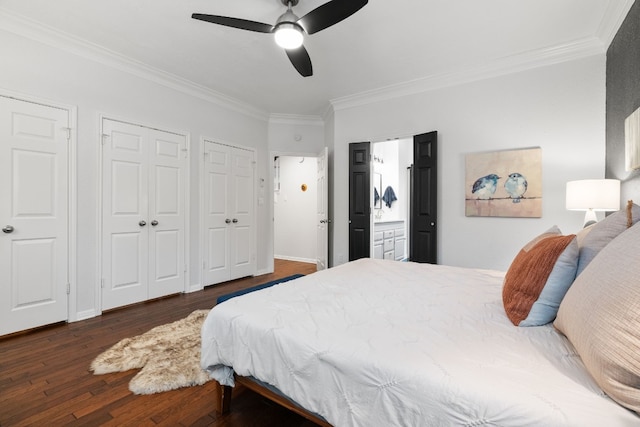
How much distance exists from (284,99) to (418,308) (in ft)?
12.5

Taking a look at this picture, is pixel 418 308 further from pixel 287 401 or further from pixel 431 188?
pixel 431 188

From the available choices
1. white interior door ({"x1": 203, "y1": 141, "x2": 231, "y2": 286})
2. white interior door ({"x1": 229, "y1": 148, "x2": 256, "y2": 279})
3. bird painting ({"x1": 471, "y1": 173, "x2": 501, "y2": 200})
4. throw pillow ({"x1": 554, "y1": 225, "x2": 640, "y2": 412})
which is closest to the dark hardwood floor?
throw pillow ({"x1": 554, "y1": 225, "x2": 640, "y2": 412})

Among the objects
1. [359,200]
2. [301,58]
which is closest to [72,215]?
[301,58]

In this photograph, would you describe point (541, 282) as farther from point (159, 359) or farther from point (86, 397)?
point (86, 397)

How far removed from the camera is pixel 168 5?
2420 millimetres

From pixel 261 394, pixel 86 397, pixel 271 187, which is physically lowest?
pixel 86 397

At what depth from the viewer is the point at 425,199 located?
148 inches

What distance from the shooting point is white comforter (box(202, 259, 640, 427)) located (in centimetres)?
76

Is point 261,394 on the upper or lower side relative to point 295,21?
lower

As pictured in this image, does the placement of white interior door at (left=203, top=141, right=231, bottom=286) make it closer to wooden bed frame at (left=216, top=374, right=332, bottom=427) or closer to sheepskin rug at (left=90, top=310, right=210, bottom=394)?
sheepskin rug at (left=90, top=310, right=210, bottom=394)

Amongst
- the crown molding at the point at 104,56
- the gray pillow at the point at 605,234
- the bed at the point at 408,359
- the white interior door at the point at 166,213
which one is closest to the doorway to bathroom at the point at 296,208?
the crown molding at the point at 104,56

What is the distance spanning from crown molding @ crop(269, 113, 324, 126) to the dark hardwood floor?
3707mm

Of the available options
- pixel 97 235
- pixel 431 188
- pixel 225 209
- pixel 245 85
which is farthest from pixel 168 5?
pixel 431 188

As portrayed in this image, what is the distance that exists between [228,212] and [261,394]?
3.29 meters
